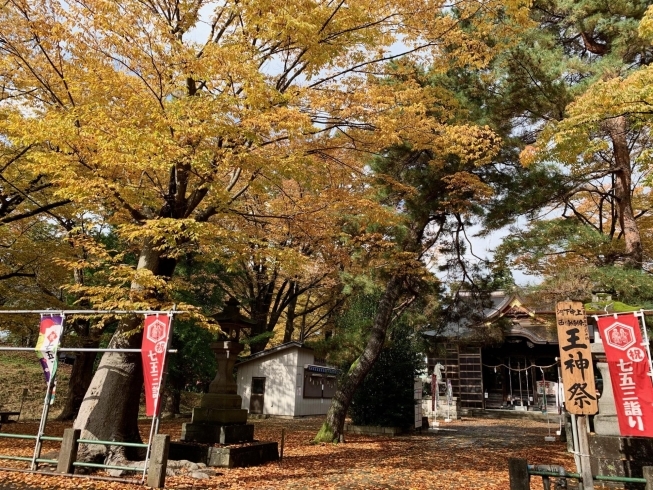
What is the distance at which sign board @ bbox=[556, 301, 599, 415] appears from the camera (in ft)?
19.1

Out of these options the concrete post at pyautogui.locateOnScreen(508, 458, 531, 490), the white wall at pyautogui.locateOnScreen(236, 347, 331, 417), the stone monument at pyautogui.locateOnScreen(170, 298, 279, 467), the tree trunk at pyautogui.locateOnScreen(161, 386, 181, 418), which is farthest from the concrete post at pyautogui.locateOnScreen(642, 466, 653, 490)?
the tree trunk at pyautogui.locateOnScreen(161, 386, 181, 418)

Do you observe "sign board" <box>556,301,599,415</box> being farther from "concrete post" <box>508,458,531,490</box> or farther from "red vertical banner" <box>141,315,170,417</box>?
"red vertical banner" <box>141,315,170,417</box>

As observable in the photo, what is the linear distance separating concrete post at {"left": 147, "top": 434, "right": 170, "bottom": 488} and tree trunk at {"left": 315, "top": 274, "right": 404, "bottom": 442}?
24.9ft

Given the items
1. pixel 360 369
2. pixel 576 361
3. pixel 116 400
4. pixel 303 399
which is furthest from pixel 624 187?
pixel 303 399

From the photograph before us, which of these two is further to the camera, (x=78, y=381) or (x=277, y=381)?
(x=277, y=381)

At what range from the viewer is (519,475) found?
5.35 metres

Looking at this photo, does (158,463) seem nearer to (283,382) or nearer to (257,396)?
(283,382)

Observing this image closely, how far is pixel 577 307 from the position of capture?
631 centimetres

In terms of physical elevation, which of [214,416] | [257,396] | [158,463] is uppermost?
[214,416]

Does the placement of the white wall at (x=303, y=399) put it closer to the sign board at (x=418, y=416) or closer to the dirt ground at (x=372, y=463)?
the dirt ground at (x=372, y=463)

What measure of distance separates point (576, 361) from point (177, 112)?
705cm

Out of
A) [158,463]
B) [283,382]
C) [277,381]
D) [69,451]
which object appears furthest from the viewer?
[277,381]

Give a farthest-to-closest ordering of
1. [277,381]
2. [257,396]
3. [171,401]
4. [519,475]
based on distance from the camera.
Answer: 1. [257,396]
2. [277,381]
3. [171,401]
4. [519,475]

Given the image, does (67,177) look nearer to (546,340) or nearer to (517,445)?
Answer: (517,445)
